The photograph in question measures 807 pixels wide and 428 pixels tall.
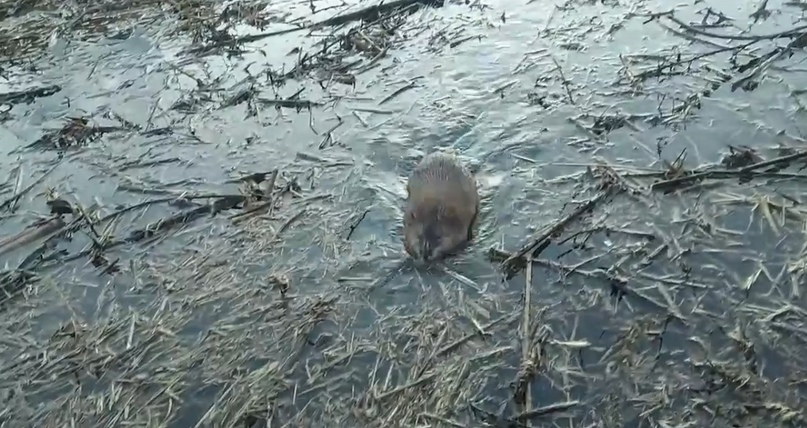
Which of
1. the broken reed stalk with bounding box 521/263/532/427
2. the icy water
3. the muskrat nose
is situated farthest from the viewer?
the muskrat nose

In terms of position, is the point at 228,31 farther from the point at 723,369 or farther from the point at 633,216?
the point at 723,369

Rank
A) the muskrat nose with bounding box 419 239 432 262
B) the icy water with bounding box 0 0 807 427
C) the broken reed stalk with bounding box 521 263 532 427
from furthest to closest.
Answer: the muskrat nose with bounding box 419 239 432 262 → the icy water with bounding box 0 0 807 427 → the broken reed stalk with bounding box 521 263 532 427

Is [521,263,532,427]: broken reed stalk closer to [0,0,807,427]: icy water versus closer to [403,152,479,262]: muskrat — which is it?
[0,0,807,427]: icy water

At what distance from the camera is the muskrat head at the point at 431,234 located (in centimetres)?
575

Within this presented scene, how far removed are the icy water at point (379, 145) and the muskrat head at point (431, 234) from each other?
123 millimetres

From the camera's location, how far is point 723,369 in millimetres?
4637

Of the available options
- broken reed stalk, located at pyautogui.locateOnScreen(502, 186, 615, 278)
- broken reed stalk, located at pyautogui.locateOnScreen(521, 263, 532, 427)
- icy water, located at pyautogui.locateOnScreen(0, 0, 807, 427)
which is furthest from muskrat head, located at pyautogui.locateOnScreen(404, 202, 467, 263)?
broken reed stalk, located at pyautogui.locateOnScreen(521, 263, 532, 427)

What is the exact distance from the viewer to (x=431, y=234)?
5797 mm

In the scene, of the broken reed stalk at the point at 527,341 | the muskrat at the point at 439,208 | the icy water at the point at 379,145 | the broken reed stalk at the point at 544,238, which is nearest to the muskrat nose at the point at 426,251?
the muskrat at the point at 439,208

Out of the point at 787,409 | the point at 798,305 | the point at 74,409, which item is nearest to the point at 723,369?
the point at 787,409

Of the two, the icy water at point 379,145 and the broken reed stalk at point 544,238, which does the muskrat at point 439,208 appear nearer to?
the icy water at point 379,145

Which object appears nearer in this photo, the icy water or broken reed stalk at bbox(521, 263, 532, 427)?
broken reed stalk at bbox(521, 263, 532, 427)

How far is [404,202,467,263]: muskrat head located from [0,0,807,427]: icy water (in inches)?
4.8

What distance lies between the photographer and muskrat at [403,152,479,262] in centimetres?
578
